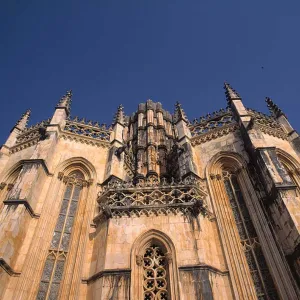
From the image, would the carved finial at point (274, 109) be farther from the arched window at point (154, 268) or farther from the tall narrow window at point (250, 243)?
the arched window at point (154, 268)

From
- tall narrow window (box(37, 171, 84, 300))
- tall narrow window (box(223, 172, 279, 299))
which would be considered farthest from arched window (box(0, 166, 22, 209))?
tall narrow window (box(223, 172, 279, 299))

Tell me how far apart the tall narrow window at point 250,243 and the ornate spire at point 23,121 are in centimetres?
1418

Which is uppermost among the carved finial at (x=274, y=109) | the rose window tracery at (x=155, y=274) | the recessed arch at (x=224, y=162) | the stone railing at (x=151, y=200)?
the carved finial at (x=274, y=109)

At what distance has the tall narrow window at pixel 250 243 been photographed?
10.8 m

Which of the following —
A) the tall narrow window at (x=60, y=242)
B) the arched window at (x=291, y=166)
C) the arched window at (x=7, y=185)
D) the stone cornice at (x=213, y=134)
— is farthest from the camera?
the stone cornice at (x=213, y=134)

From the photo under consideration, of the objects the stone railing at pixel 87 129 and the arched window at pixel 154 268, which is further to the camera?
the stone railing at pixel 87 129

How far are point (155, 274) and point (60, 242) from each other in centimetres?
506

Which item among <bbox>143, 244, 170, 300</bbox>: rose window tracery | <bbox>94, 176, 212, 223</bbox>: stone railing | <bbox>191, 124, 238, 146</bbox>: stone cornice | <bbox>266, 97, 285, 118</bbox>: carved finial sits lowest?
<bbox>143, 244, 170, 300</bbox>: rose window tracery

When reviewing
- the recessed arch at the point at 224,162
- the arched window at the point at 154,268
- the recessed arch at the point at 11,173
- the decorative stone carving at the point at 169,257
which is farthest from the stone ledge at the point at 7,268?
the recessed arch at the point at 224,162

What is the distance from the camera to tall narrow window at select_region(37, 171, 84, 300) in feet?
36.7

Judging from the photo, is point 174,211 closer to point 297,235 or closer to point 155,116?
point 297,235

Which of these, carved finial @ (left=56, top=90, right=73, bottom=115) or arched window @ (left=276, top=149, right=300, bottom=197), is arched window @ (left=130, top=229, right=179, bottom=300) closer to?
arched window @ (left=276, top=149, right=300, bottom=197)

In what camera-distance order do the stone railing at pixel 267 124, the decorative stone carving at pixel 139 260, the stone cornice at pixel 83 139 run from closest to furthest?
the decorative stone carving at pixel 139 260, the stone railing at pixel 267 124, the stone cornice at pixel 83 139

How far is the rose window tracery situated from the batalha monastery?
0.04 meters
